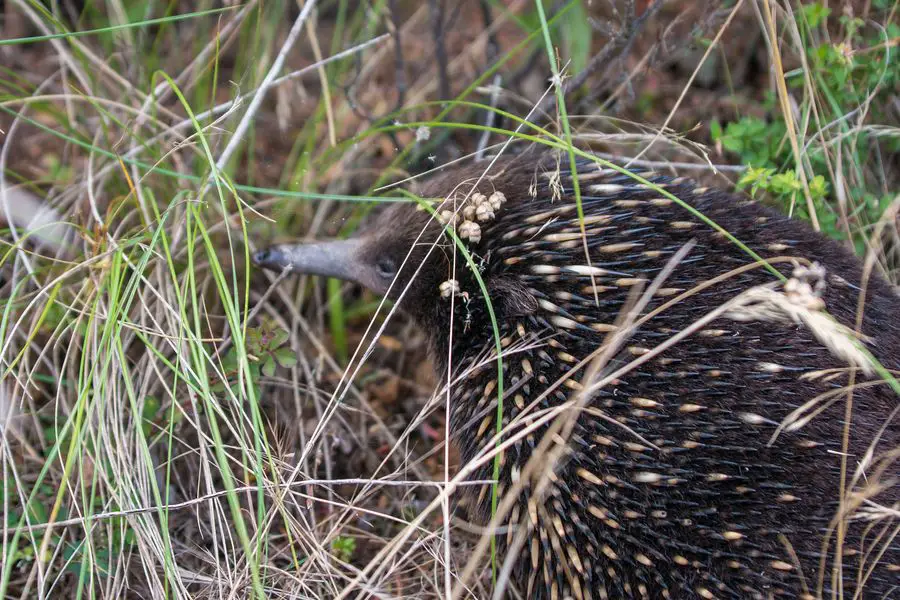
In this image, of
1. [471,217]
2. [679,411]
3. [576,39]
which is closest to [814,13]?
[576,39]

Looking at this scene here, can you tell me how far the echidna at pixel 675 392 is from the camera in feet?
4.24

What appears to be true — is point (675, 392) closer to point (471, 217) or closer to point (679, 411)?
point (679, 411)

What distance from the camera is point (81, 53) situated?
2.08 metres

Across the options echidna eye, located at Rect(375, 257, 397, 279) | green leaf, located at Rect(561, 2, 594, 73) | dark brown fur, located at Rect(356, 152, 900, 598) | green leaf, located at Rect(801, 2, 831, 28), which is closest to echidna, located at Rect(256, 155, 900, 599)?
dark brown fur, located at Rect(356, 152, 900, 598)

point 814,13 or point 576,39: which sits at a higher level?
point 814,13

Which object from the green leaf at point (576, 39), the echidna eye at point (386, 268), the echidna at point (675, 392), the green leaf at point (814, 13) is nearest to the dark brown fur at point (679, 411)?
the echidna at point (675, 392)

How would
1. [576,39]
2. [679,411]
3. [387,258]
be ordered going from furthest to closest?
[576,39], [387,258], [679,411]

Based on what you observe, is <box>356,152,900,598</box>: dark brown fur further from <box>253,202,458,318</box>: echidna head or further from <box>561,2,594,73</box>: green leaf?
<box>561,2,594,73</box>: green leaf

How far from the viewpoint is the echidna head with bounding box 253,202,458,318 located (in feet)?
5.83

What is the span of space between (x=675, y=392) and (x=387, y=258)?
76 cm

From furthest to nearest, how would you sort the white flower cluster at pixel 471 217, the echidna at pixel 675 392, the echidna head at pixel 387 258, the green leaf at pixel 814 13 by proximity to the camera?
the green leaf at pixel 814 13 < the echidna head at pixel 387 258 < the white flower cluster at pixel 471 217 < the echidna at pixel 675 392

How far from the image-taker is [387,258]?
1.87 metres

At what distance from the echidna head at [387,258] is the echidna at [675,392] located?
0.05 meters

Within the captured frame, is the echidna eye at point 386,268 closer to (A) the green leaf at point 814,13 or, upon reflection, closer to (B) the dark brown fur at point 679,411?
(B) the dark brown fur at point 679,411
